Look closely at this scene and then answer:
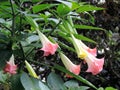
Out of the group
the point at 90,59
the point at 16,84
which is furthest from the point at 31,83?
the point at 90,59

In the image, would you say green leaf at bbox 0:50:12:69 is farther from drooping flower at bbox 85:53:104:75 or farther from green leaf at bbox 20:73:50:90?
drooping flower at bbox 85:53:104:75

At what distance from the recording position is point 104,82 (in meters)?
3.04

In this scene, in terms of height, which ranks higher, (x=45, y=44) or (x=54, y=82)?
(x=45, y=44)

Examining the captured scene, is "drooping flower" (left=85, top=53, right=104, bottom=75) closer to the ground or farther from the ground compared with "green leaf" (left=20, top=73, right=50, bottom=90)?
farther from the ground

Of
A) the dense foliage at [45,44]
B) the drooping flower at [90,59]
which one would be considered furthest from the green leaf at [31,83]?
the drooping flower at [90,59]

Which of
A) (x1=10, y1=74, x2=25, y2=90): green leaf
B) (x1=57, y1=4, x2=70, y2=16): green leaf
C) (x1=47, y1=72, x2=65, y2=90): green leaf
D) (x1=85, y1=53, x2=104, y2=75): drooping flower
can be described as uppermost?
(x1=57, y1=4, x2=70, y2=16): green leaf

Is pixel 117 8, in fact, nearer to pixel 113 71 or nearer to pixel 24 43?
pixel 113 71

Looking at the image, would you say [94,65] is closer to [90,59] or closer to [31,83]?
A: [90,59]

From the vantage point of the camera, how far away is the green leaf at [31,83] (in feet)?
4.39

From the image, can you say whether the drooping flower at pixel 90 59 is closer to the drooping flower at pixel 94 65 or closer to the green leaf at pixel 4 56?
the drooping flower at pixel 94 65

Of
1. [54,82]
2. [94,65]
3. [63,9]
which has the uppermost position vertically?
[63,9]

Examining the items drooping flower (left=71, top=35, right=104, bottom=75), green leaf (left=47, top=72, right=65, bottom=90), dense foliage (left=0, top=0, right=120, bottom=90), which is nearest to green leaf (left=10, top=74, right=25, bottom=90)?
dense foliage (left=0, top=0, right=120, bottom=90)

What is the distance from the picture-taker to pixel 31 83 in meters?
1.36

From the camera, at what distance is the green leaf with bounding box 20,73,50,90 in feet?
4.39
